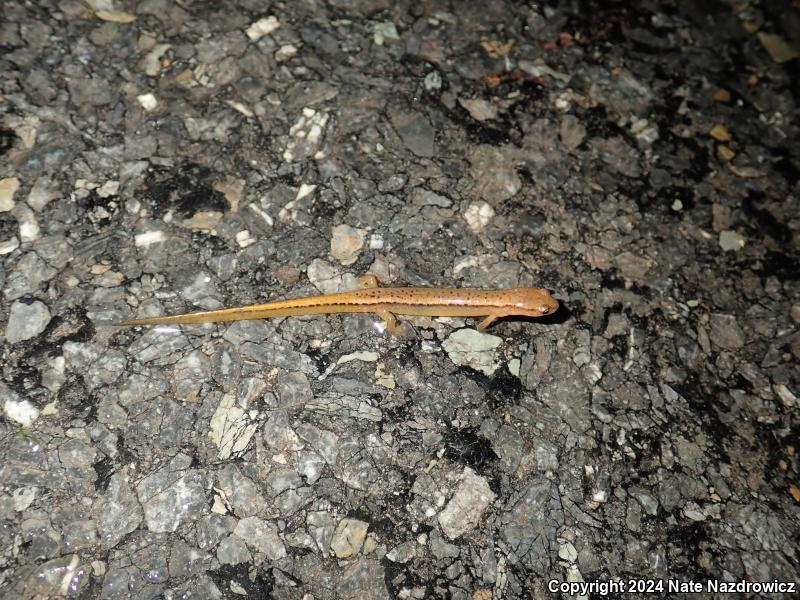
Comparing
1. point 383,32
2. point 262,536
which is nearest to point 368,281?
point 262,536

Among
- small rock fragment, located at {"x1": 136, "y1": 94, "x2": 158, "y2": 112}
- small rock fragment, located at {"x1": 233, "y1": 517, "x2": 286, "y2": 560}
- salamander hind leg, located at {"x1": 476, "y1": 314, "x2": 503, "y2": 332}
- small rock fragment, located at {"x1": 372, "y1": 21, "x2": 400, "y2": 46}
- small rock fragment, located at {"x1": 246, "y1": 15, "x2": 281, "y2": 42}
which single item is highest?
small rock fragment, located at {"x1": 372, "y1": 21, "x2": 400, "y2": 46}

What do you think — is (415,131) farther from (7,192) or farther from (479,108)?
(7,192)

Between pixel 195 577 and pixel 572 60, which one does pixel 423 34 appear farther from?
A: pixel 195 577

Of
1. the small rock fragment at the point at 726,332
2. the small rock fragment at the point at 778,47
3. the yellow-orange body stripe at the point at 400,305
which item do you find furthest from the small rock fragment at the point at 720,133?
the yellow-orange body stripe at the point at 400,305

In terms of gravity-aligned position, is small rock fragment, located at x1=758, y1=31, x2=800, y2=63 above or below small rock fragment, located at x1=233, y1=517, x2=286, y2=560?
above

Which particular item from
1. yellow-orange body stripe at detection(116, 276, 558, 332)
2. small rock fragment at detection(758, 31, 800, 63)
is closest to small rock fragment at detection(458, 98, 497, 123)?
yellow-orange body stripe at detection(116, 276, 558, 332)

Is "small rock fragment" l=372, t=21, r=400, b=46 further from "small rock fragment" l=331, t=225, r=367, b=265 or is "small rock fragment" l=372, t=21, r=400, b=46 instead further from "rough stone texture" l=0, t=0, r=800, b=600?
"small rock fragment" l=331, t=225, r=367, b=265
